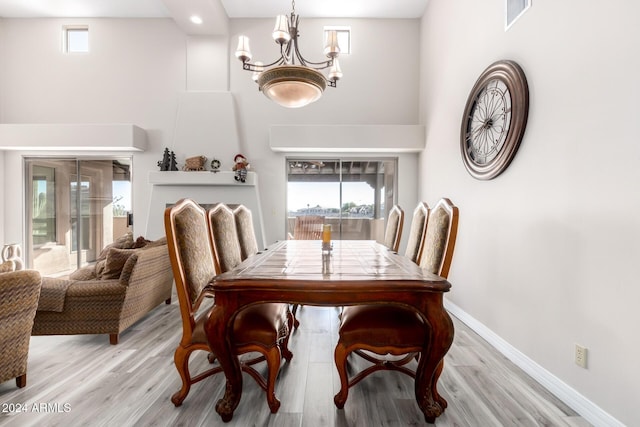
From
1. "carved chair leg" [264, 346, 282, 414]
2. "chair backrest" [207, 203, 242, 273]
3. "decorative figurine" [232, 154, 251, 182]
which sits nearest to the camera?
"carved chair leg" [264, 346, 282, 414]

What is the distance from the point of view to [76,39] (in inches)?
189

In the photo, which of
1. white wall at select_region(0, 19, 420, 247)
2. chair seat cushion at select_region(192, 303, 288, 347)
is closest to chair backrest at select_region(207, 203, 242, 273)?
chair seat cushion at select_region(192, 303, 288, 347)

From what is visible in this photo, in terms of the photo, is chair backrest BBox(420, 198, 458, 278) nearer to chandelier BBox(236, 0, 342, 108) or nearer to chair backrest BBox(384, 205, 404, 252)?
chair backrest BBox(384, 205, 404, 252)

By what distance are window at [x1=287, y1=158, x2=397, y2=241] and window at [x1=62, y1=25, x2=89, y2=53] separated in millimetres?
3995

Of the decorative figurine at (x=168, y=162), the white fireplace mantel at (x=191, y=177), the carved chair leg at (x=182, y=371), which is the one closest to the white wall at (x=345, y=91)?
the white fireplace mantel at (x=191, y=177)

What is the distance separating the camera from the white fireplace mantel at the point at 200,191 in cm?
439

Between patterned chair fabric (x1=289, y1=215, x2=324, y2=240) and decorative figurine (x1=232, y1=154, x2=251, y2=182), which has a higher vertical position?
decorative figurine (x1=232, y1=154, x2=251, y2=182)

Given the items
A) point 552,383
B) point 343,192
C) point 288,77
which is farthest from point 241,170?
point 552,383

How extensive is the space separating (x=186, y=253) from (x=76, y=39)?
5693 millimetres

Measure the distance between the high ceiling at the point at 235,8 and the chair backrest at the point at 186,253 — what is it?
154 inches

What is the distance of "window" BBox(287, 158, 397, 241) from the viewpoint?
4770 mm

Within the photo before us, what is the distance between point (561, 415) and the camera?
1583 millimetres

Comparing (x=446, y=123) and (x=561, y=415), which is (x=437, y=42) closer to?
(x=446, y=123)

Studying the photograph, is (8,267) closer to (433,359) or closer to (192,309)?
(192,309)
